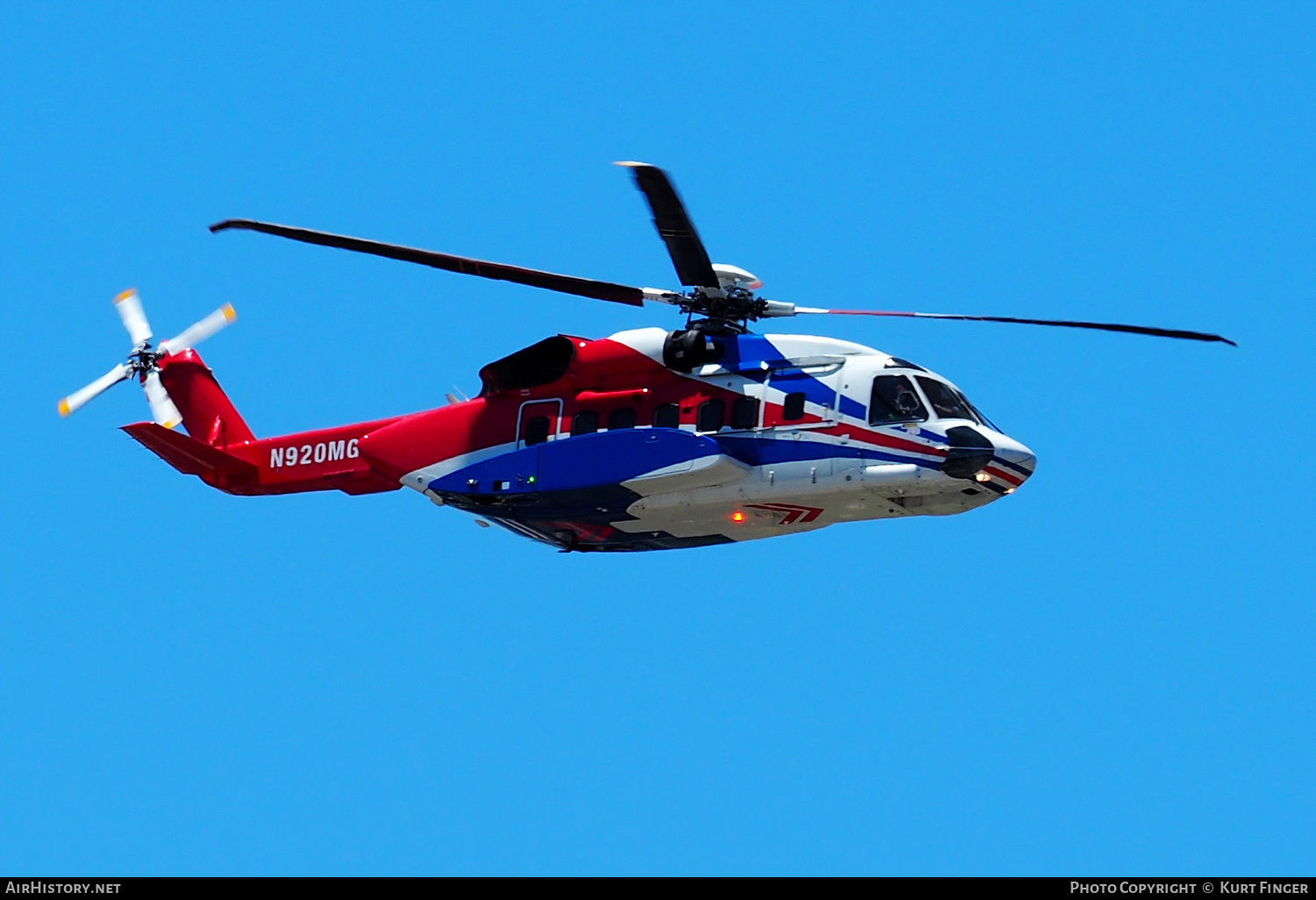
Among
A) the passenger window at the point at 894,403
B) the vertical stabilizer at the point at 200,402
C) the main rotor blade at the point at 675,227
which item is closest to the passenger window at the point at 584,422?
the main rotor blade at the point at 675,227

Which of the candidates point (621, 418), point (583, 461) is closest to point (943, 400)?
point (621, 418)

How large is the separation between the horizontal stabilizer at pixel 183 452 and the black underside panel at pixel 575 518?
3715mm

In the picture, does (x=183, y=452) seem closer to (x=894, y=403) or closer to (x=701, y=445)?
(x=701, y=445)

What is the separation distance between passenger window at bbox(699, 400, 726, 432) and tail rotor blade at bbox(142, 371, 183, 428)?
8.90 metres

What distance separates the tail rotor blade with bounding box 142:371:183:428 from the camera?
99.7 ft

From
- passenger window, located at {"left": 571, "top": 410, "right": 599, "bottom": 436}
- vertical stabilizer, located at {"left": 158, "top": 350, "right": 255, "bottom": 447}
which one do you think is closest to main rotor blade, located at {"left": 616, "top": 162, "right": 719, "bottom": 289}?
passenger window, located at {"left": 571, "top": 410, "right": 599, "bottom": 436}

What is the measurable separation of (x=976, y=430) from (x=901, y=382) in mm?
1133

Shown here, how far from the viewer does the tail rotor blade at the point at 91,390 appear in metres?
30.0

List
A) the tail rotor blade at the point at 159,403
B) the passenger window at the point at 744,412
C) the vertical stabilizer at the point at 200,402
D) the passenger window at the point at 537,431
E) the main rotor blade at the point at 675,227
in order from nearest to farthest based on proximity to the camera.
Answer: the main rotor blade at the point at 675,227, the passenger window at the point at 744,412, the passenger window at the point at 537,431, the vertical stabilizer at the point at 200,402, the tail rotor blade at the point at 159,403

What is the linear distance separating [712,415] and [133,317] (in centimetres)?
1037

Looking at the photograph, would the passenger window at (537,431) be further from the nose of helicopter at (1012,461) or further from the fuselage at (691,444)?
the nose of helicopter at (1012,461)

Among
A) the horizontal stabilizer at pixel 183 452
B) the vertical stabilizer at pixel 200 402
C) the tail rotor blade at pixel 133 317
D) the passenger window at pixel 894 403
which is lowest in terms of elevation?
the passenger window at pixel 894 403

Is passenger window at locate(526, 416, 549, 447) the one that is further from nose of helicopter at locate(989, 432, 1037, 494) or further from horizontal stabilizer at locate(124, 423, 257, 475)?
nose of helicopter at locate(989, 432, 1037, 494)
